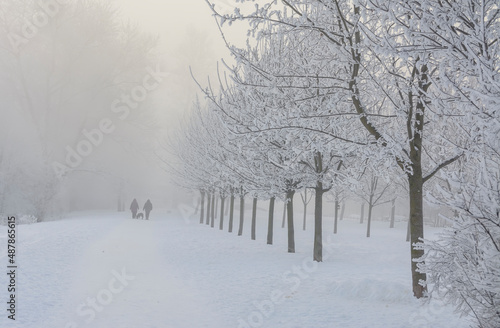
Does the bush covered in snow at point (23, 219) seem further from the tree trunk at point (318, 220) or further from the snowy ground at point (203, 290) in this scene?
the tree trunk at point (318, 220)

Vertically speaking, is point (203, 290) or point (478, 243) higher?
point (478, 243)

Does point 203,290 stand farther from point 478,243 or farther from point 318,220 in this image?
point 478,243

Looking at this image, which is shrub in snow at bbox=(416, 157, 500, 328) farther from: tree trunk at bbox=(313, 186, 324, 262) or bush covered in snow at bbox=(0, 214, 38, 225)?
bush covered in snow at bbox=(0, 214, 38, 225)

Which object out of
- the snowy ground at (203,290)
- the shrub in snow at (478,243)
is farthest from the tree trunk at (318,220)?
the shrub in snow at (478,243)

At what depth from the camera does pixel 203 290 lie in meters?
7.87

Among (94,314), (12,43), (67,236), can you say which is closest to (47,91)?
(12,43)

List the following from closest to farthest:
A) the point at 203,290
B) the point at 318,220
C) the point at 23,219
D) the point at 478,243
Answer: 1. the point at 478,243
2. the point at 203,290
3. the point at 318,220
4. the point at 23,219

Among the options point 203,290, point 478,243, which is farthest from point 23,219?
point 478,243

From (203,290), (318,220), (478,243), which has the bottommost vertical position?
(203,290)

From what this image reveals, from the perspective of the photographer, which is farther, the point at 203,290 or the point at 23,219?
the point at 23,219

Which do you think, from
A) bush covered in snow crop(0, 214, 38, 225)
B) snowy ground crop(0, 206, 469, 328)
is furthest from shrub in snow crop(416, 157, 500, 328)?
bush covered in snow crop(0, 214, 38, 225)

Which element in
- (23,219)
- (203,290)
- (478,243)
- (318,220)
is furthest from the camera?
(23,219)

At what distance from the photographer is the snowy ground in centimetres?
579

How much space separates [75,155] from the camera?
3152 centimetres
